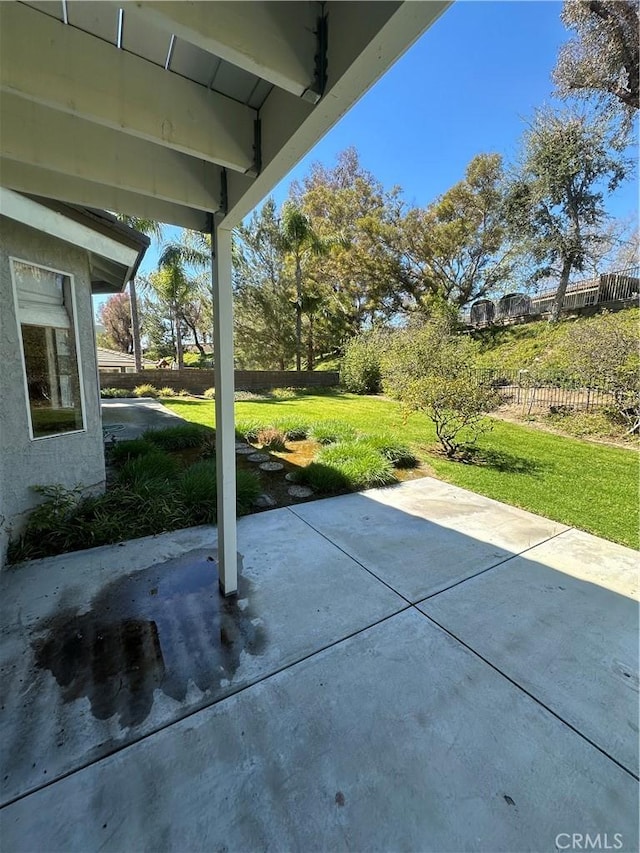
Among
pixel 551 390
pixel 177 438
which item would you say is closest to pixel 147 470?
pixel 177 438

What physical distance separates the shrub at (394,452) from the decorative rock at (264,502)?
2215 mm

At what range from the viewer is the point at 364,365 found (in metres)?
16.0

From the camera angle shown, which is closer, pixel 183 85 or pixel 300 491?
pixel 183 85

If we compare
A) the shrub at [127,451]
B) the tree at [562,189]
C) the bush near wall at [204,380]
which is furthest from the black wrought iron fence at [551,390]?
the bush near wall at [204,380]

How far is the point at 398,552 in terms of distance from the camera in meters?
3.30

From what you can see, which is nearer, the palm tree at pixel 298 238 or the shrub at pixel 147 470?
the shrub at pixel 147 470

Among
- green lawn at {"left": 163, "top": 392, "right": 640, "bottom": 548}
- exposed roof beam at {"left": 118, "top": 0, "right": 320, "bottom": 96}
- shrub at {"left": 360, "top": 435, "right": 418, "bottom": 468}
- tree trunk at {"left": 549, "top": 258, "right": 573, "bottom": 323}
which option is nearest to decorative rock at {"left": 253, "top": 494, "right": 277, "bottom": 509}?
shrub at {"left": 360, "top": 435, "right": 418, "bottom": 468}

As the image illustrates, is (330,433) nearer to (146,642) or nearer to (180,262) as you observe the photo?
(146,642)

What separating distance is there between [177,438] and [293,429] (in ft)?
7.45

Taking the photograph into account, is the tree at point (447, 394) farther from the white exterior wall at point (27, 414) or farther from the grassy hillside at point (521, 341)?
the grassy hillside at point (521, 341)

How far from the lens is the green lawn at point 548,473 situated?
4145 mm

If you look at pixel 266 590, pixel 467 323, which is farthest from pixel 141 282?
pixel 266 590

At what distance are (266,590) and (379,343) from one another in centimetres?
1427

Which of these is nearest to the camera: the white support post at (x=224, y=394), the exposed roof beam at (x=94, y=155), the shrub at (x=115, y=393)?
the exposed roof beam at (x=94, y=155)
